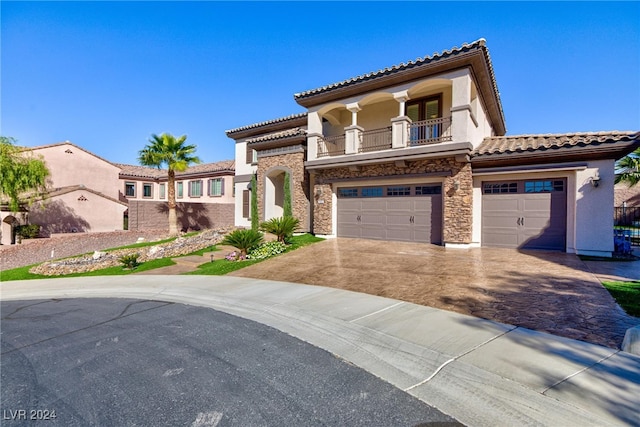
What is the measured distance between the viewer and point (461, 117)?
39.4 ft

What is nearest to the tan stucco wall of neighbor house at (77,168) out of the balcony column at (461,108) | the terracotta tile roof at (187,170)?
the terracotta tile roof at (187,170)

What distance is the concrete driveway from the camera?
5012 mm

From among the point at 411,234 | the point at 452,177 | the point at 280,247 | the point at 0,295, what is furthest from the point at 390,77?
the point at 0,295

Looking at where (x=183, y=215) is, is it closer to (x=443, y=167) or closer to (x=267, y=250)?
(x=267, y=250)

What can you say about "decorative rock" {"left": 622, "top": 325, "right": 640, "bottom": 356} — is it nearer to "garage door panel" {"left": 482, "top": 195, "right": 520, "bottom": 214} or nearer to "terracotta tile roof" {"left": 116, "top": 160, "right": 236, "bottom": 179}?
"garage door panel" {"left": 482, "top": 195, "right": 520, "bottom": 214}

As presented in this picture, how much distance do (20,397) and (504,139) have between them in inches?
680

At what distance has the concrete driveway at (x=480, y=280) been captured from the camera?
501 cm

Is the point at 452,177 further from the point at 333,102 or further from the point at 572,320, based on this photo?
the point at 572,320

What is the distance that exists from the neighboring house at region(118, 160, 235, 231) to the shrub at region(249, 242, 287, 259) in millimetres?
14390

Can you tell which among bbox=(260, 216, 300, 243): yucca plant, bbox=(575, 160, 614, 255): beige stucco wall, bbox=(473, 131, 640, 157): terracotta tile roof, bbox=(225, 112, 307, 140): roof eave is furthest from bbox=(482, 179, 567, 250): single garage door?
bbox=(225, 112, 307, 140): roof eave

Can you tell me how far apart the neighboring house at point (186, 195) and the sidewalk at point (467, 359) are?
2002cm

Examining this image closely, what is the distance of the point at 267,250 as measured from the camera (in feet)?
43.2

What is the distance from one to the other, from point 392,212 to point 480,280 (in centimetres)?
709

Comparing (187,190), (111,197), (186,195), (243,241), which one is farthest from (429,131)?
(111,197)
